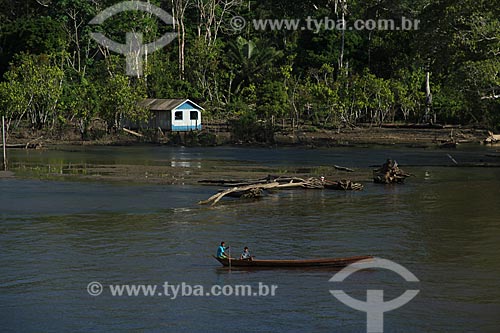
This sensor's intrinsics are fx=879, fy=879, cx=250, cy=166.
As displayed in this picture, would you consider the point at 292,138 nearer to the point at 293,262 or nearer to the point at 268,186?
the point at 268,186

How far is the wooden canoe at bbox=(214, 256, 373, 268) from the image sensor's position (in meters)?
32.5

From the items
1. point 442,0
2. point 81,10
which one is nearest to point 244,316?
point 442,0

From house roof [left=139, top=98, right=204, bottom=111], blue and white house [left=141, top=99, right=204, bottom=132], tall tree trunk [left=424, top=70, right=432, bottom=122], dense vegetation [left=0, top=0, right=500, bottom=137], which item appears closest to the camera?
dense vegetation [left=0, top=0, right=500, bottom=137]

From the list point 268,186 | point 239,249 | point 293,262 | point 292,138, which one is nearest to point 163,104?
point 292,138

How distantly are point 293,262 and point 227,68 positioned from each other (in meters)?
90.0

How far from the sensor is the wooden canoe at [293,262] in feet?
107

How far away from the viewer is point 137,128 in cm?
10750

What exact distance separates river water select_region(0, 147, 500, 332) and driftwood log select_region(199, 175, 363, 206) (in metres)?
0.80

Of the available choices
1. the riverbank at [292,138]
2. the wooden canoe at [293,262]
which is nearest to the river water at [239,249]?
the wooden canoe at [293,262]

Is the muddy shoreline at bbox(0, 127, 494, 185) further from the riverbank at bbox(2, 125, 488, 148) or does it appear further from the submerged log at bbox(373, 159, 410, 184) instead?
the submerged log at bbox(373, 159, 410, 184)

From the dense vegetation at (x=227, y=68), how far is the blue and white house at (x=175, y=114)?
2.65 meters

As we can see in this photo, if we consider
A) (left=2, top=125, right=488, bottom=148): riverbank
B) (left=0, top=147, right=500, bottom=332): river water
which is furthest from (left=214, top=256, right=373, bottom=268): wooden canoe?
(left=2, top=125, right=488, bottom=148): riverbank

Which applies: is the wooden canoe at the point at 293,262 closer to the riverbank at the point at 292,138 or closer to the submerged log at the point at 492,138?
the riverbank at the point at 292,138

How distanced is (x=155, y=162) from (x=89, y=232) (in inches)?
1359
